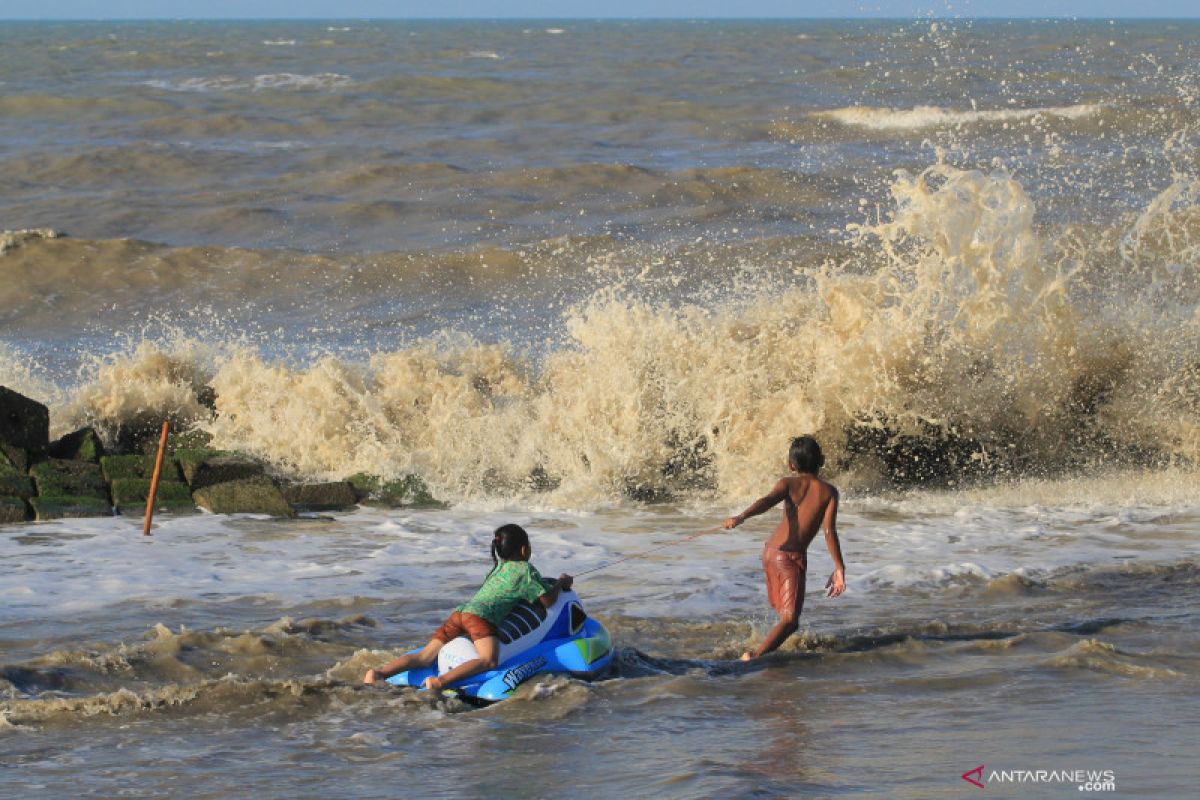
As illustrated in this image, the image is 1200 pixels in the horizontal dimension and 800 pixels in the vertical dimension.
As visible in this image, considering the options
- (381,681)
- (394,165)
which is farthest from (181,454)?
(394,165)

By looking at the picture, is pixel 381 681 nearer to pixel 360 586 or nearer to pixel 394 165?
pixel 360 586

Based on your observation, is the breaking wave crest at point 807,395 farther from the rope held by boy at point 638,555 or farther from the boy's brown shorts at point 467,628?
the boy's brown shorts at point 467,628

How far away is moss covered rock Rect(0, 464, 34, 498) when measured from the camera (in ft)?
32.4

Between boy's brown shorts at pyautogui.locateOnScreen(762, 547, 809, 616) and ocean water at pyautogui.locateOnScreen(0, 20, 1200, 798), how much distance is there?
28cm

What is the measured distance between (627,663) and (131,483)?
483 cm

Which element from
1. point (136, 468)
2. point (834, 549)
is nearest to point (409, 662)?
point (834, 549)

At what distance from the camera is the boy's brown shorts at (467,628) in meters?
6.29

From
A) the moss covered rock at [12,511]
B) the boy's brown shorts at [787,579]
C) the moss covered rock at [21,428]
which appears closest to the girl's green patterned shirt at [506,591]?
the boy's brown shorts at [787,579]

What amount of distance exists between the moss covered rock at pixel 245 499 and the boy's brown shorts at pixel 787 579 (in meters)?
4.23

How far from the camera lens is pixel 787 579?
6.89 meters

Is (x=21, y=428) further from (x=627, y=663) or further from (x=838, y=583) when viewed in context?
(x=838, y=583)

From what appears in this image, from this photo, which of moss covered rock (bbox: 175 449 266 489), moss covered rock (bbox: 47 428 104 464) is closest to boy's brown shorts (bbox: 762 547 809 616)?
moss covered rock (bbox: 175 449 266 489)

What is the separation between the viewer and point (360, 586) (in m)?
8.29

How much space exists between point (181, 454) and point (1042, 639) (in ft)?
20.2
